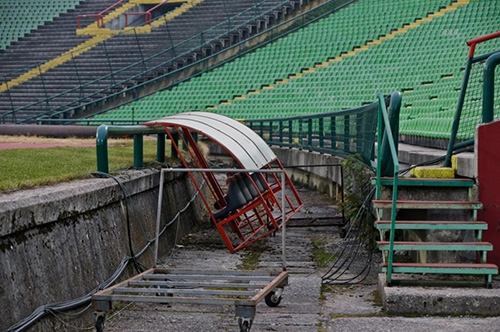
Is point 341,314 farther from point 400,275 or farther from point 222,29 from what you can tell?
point 222,29

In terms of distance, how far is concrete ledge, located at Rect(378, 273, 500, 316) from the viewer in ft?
22.4

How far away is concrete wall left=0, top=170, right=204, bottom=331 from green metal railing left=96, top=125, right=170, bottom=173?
0.93 ft

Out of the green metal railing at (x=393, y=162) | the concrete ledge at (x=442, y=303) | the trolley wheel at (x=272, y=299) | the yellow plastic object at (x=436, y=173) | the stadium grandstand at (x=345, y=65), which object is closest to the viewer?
the concrete ledge at (x=442, y=303)

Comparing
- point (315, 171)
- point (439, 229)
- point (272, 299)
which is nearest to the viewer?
point (272, 299)

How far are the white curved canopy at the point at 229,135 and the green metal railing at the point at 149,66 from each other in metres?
26.6

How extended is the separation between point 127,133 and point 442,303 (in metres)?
4.10

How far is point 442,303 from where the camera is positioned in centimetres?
686

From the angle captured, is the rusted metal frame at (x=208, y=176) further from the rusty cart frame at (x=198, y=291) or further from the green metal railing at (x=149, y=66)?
the green metal railing at (x=149, y=66)

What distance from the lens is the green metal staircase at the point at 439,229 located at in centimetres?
722

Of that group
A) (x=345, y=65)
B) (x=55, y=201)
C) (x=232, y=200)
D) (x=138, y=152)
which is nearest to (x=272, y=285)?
(x=55, y=201)

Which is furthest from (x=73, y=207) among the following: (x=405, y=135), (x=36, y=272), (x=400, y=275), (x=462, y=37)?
(x=462, y=37)

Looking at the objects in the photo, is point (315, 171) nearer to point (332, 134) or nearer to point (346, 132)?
point (332, 134)

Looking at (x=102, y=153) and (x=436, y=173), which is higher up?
(x=102, y=153)

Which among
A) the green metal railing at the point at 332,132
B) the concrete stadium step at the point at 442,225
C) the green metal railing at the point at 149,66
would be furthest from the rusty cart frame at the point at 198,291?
the green metal railing at the point at 149,66
